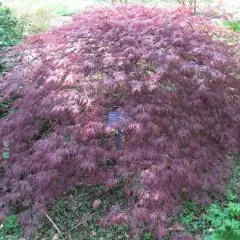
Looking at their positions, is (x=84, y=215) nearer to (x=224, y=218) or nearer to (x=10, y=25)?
(x=224, y=218)

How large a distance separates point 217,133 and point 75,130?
5.15 feet

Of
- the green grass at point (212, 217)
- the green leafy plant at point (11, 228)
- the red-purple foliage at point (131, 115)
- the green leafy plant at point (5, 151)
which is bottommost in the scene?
the green leafy plant at point (11, 228)

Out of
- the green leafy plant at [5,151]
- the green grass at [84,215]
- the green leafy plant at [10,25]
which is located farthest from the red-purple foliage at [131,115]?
the green leafy plant at [10,25]

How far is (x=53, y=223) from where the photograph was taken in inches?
120

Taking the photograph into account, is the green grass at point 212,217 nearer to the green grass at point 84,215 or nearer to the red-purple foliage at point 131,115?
the red-purple foliage at point 131,115

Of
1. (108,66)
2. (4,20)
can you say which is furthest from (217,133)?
(4,20)

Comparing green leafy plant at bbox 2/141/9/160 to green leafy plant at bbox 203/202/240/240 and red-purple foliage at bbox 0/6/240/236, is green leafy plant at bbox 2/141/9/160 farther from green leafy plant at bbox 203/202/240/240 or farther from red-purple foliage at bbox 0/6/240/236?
green leafy plant at bbox 203/202/240/240

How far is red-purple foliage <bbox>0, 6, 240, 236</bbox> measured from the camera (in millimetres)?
2699

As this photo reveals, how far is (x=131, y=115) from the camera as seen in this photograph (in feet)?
9.02

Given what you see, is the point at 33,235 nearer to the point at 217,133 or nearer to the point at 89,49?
the point at 89,49

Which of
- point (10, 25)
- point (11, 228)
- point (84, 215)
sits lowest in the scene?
point (11, 228)

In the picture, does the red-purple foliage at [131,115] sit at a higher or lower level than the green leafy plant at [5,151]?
higher

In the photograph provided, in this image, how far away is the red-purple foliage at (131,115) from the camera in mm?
2699

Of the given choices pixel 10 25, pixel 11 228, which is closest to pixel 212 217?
pixel 11 228
